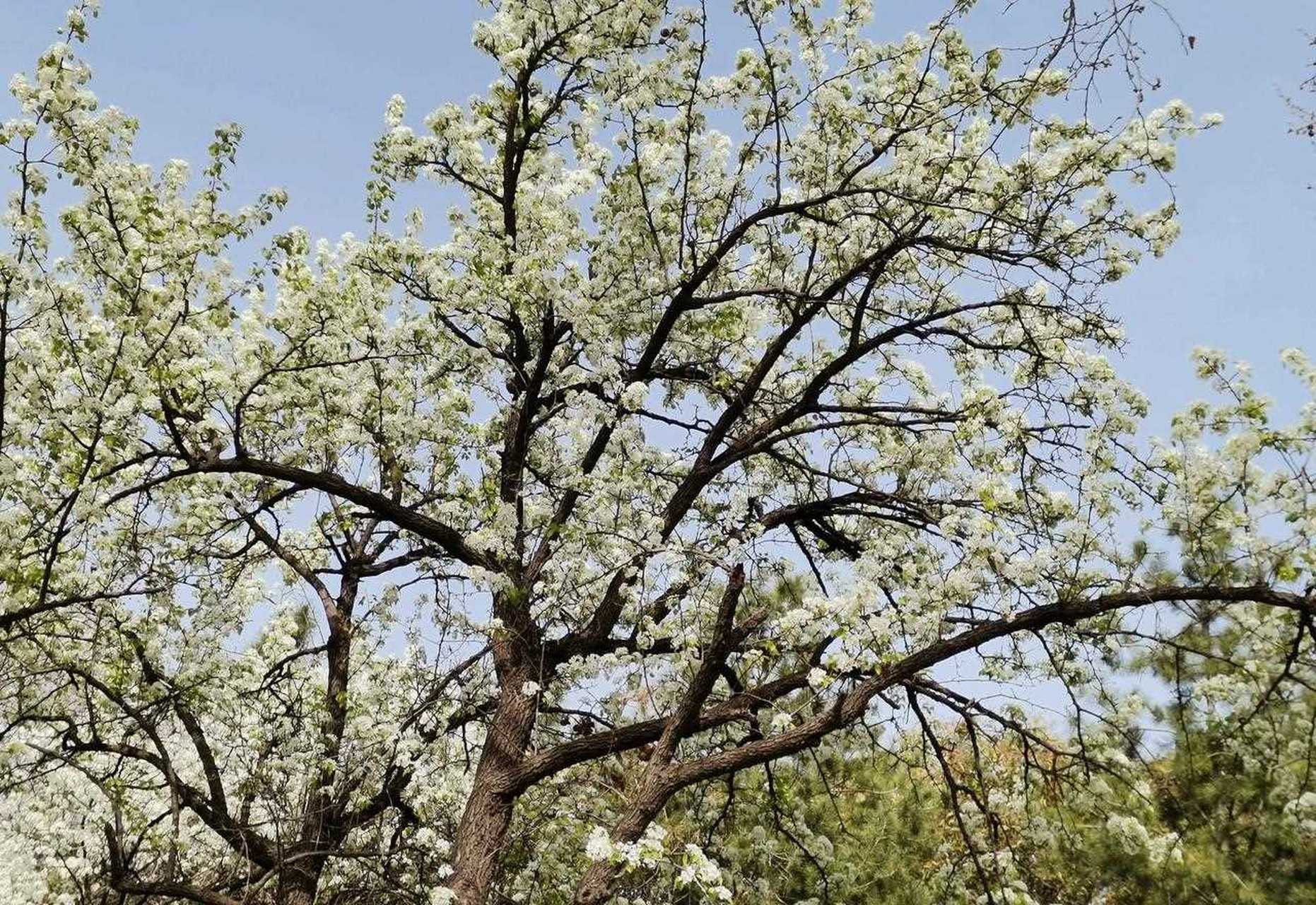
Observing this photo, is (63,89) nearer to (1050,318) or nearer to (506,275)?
(506,275)

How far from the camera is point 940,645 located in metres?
6.00

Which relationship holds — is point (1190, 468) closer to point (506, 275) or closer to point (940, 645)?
point (940, 645)

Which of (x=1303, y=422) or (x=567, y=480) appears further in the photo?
(x=567, y=480)

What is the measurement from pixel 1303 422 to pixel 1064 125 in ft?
9.82

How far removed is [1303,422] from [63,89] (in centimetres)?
832

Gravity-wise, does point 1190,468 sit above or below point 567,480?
below

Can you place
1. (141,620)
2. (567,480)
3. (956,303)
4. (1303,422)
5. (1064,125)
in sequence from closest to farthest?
(1303,422) → (1064,125) → (567,480) → (956,303) → (141,620)

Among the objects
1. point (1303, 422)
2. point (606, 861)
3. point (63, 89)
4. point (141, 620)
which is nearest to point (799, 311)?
point (1303, 422)

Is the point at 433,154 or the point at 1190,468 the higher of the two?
the point at 433,154

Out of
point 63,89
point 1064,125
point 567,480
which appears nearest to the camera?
point 63,89

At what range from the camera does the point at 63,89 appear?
6.89m

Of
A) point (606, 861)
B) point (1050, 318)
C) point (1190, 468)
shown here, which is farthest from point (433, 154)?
point (1190, 468)

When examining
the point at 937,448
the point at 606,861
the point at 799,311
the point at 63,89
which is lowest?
the point at 606,861

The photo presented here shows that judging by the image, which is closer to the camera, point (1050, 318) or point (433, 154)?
point (1050, 318)
